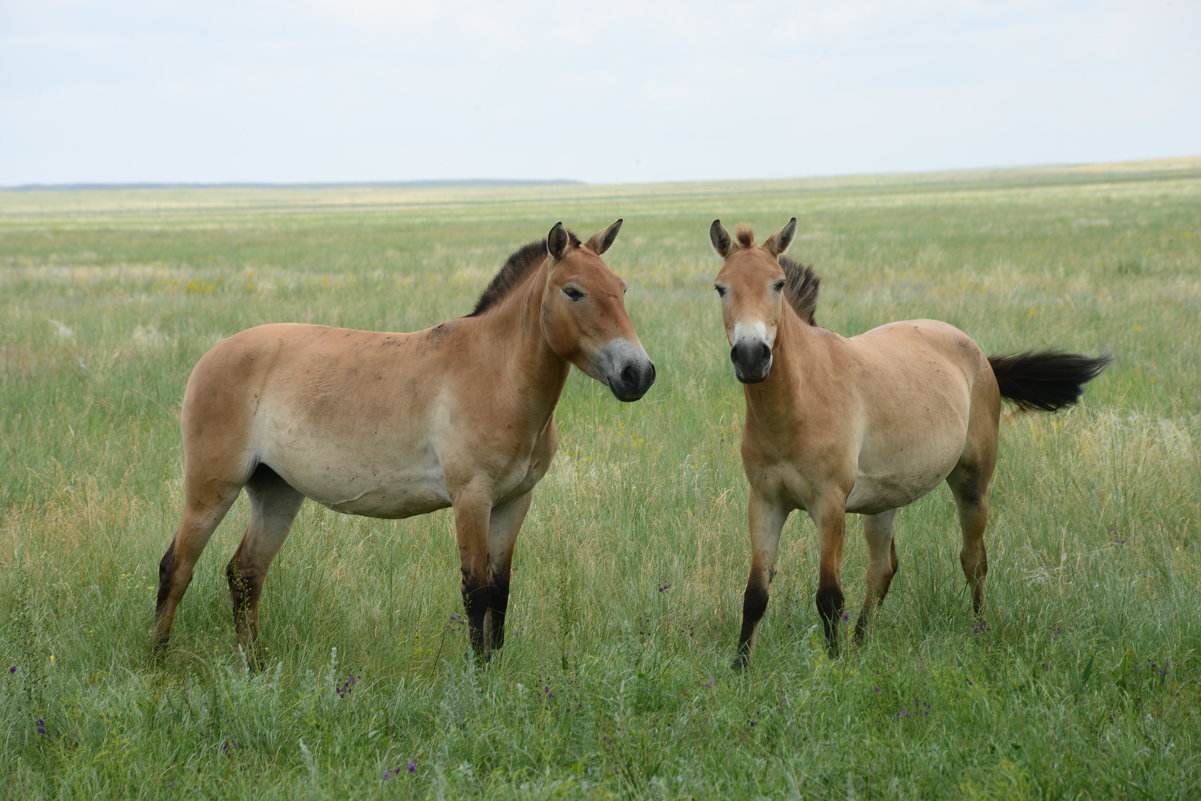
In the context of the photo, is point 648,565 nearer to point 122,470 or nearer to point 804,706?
point 804,706

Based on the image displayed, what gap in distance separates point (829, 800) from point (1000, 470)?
166 inches

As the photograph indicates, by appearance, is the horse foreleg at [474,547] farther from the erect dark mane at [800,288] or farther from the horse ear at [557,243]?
the erect dark mane at [800,288]

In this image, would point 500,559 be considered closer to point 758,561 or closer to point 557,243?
point 758,561

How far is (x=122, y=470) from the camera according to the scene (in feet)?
23.1

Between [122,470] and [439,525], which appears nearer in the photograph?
[439,525]

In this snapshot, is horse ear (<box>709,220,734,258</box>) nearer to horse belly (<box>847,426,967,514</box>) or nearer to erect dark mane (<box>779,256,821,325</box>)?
erect dark mane (<box>779,256,821,325</box>)

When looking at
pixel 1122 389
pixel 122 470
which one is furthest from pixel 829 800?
pixel 1122 389

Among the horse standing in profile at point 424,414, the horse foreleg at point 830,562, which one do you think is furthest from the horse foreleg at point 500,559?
the horse foreleg at point 830,562

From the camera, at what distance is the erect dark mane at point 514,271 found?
15.1ft

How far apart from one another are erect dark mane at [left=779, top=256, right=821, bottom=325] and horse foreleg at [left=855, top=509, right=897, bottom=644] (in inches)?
46.3

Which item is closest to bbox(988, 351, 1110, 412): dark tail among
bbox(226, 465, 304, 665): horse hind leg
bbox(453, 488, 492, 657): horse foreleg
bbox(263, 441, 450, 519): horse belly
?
bbox(453, 488, 492, 657): horse foreleg

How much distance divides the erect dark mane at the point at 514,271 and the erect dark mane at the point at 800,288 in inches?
49.1

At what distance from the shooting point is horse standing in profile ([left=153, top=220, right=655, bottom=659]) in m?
4.20

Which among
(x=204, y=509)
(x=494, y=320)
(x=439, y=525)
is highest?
(x=494, y=320)
